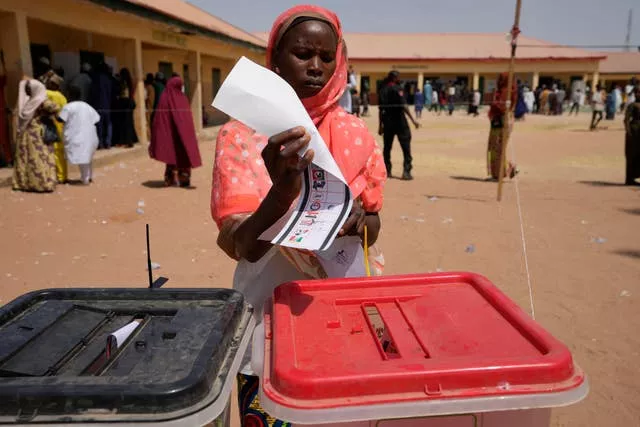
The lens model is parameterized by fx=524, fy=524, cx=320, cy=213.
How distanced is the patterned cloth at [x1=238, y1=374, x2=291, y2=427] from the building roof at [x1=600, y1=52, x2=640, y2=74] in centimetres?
4328

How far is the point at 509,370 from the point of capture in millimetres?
815

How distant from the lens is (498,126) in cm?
847

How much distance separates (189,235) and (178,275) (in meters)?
1.19

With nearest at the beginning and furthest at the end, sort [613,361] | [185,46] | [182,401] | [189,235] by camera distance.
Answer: [182,401] → [613,361] → [189,235] → [185,46]

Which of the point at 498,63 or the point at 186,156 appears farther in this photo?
the point at 498,63

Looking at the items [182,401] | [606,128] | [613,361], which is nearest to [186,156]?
[613,361]

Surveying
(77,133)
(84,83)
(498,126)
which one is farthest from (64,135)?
(498,126)

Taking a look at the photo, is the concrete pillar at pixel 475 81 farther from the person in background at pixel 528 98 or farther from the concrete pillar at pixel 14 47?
the concrete pillar at pixel 14 47

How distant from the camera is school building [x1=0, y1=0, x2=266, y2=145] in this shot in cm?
800

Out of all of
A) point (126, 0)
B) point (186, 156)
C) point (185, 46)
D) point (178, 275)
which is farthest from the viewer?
point (185, 46)

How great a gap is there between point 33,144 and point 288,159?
24.4 feet

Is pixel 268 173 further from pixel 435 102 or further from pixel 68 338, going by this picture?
pixel 435 102

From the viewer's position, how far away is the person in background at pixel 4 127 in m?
8.03

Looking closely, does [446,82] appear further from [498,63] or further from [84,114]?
[84,114]
